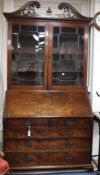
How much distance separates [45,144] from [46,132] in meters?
0.16

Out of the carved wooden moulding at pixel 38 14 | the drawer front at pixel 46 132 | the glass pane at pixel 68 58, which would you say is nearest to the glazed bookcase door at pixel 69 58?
the glass pane at pixel 68 58

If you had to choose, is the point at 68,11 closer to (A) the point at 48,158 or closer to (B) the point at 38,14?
(B) the point at 38,14

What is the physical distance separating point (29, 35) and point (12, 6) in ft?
1.71

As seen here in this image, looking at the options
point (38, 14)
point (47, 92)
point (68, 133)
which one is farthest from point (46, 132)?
point (38, 14)

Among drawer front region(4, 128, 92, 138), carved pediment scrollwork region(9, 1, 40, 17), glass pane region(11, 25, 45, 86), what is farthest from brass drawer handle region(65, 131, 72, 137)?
carved pediment scrollwork region(9, 1, 40, 17)

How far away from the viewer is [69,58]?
11.2 feet

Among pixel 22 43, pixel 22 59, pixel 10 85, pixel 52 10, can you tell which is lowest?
pixel 10 85

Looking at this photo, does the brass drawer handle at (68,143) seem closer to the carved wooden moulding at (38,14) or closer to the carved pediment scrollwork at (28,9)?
the carved wooden moulding at (38,14)

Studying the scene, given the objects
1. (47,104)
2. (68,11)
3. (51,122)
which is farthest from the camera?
(68,11)

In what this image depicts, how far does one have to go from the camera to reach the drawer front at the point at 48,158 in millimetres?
3153

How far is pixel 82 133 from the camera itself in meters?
3.23

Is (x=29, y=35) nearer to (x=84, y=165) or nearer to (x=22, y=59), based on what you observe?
(x=22, y=59)

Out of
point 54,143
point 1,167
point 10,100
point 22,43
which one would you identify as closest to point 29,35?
point 22,43

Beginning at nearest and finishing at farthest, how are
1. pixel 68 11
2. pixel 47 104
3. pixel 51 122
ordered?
pixel 51 122 < pixel 47 104 < pixel 68 11
